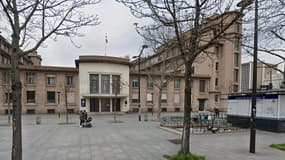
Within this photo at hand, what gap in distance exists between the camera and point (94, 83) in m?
36.7

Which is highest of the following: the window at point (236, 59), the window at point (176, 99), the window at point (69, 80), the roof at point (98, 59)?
the window at point (236, 59)

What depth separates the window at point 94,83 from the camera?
36.5 metres

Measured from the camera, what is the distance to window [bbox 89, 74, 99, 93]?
3654 cm

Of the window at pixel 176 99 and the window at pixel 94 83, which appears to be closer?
the window at pixel 94 83

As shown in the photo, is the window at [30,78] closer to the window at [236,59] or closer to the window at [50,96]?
the window at [50,96]

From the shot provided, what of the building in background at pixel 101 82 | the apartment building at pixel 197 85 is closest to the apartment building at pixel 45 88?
Answer: the building in background at pixel 101 82

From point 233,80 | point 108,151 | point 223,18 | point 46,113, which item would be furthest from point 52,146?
point 233,80

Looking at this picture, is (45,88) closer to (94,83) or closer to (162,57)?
(94,83)

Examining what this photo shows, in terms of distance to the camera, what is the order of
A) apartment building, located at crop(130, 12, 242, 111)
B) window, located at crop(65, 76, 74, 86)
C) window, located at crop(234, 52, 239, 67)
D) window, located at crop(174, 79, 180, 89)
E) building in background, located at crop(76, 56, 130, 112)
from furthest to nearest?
window, located at crop(234, 52, 239, 67) → window, located at crop(174, 79, 180, 89) → apartment building, located at crop(130, 12, 242, 111) → window, located at crop(65, 76, 74, 86) → building in background, located at crop(76, 56, 130, 112)

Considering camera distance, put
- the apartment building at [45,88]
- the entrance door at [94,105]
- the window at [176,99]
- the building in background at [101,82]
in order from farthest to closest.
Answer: the window at [176,99]
the entrance door at [94,105]
the building in background at [101,82]
the apartment building at [45,88]

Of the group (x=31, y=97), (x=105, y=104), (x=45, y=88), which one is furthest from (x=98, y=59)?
(x=31, y=97)

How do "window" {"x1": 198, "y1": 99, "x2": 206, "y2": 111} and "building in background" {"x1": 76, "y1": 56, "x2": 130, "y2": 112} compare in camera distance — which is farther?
"window" {"x1": 198, "y1": 99, "x2": 206, "y2": 111}

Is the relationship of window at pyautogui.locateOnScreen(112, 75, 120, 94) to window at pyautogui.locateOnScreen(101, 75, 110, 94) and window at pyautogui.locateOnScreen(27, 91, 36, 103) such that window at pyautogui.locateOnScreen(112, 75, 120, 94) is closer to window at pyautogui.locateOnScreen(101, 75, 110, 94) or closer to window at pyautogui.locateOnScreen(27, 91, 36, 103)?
window at pyautogui.locateOnScreen(101, 75, 110, 94)

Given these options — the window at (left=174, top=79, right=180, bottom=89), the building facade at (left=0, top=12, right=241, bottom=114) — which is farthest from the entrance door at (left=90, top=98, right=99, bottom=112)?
the window at (left=174, top=79, right=180, bottom=89)
